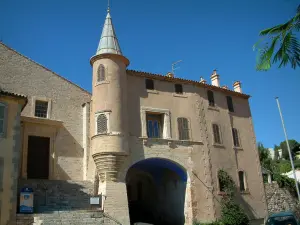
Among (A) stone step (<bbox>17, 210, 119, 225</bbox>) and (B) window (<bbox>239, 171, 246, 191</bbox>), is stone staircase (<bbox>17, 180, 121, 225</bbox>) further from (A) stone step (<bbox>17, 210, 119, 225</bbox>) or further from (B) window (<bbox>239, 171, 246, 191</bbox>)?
(B) window (<bbox>239, 171, 246, 191</bbox>)

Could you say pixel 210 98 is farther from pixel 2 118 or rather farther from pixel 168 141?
pixel 2 118

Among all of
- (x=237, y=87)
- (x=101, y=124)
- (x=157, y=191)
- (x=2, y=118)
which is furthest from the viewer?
(x=237, y=87)

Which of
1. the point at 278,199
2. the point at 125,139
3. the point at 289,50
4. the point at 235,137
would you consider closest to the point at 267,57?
the point at 289,50

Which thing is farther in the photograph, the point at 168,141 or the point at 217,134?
the point at 217,134

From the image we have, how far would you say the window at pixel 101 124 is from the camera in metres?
19.8

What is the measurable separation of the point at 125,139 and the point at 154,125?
3.14 m

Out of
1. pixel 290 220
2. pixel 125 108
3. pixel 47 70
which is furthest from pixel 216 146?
pixel 47 70

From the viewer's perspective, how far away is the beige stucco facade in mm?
14377

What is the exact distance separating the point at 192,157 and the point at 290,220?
8.72 meters

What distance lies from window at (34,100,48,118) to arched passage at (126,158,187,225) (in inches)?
287

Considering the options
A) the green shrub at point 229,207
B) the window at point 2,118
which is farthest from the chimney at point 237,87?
the window at point 2,118

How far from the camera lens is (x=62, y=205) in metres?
18.3

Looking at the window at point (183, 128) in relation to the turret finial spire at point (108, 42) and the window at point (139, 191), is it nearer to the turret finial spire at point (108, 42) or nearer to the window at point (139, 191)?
the turret finial spire at point (108, 42)

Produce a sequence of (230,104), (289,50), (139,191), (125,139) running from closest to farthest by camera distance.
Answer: (289,50), (125,139), (230,104), (139,191)
